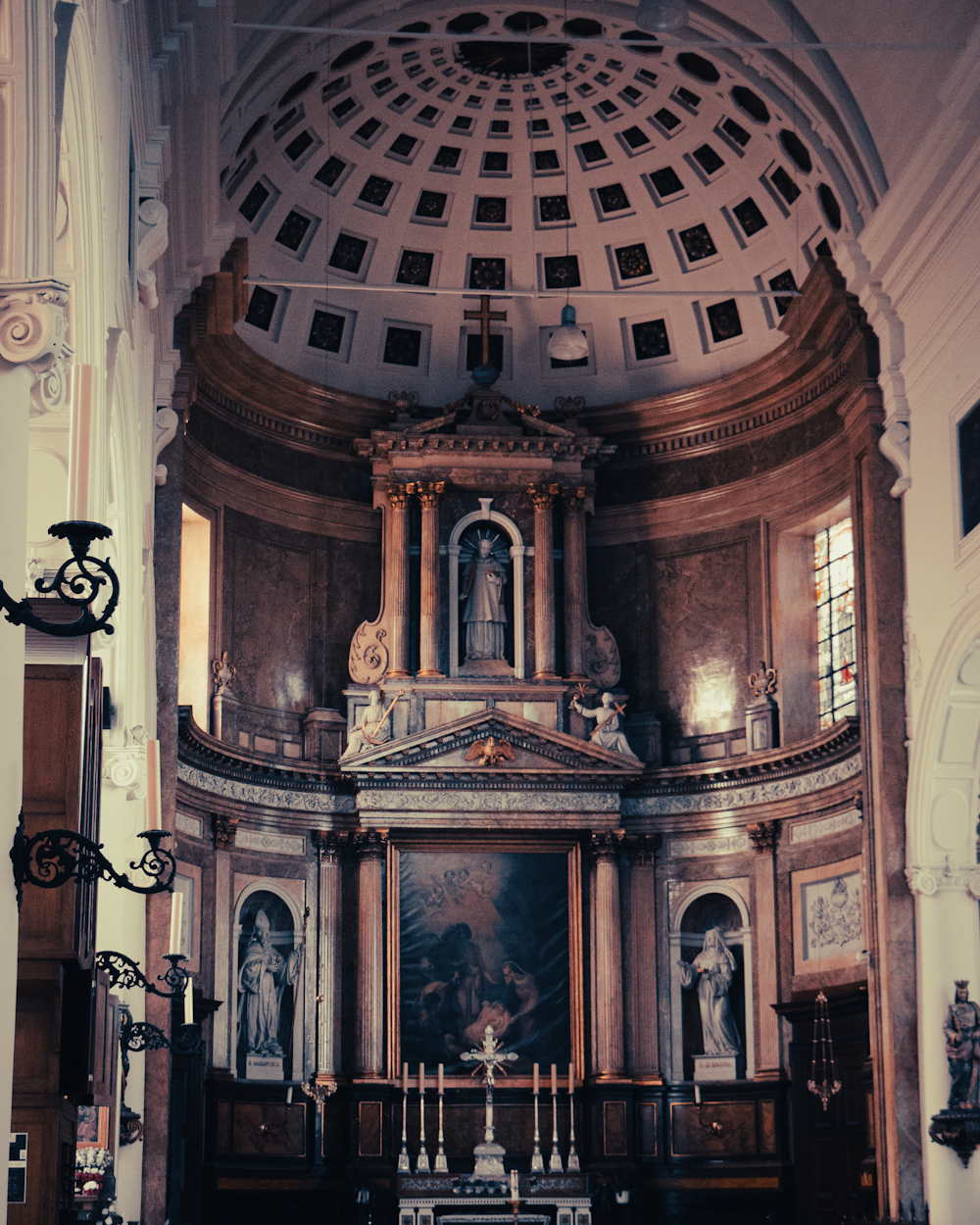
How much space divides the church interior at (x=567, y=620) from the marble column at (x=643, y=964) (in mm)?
57

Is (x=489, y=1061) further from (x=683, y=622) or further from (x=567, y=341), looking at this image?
(x=567, y=341)

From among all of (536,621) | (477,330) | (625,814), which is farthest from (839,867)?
(477,330)

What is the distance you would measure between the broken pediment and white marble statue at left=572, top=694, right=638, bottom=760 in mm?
374

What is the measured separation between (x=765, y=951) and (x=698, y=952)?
1312 mm

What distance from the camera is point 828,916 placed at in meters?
23.8

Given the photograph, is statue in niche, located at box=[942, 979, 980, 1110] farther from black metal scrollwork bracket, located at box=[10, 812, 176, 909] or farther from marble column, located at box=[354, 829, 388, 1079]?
black metal scrollwork bracket, located at box=[10, 812, 176, 909]

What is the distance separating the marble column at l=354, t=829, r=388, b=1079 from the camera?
24609mm

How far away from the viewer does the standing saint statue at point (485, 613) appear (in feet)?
88.1

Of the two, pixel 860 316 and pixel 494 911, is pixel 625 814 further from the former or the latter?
pixel 860 316

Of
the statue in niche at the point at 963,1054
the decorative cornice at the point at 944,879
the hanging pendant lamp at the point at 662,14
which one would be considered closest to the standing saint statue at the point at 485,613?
the decorative cornice at the point at 944,879

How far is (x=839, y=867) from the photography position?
78.0 feet

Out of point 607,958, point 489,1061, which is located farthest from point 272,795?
point 607,958

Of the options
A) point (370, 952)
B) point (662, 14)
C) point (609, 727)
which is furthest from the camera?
point (609, 727)

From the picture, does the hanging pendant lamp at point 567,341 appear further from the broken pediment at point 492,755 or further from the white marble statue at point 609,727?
the white marble statue at point 609,727
